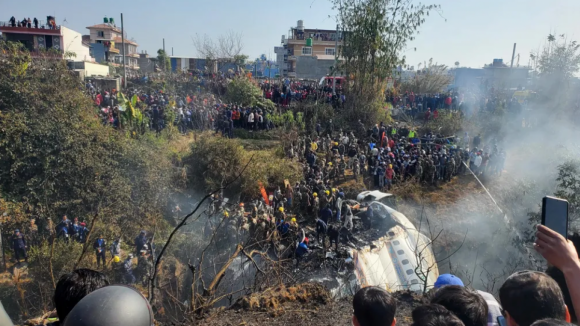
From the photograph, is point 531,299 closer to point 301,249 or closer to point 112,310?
point 112,310

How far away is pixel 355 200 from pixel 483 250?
4.63 m

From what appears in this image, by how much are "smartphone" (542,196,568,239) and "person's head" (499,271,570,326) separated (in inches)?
13.5

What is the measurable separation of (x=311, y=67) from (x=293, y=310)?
115ft

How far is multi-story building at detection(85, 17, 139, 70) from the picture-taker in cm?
4694

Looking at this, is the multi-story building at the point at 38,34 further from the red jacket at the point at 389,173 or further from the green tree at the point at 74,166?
the red jacket at the point at 389,173

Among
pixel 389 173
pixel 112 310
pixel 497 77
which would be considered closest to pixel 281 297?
pixel 112 310

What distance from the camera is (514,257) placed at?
12695 millimetres

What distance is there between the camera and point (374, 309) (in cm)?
253

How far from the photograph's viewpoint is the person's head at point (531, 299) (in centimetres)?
211

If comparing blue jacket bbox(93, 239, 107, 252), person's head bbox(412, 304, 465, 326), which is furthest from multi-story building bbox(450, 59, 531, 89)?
person's head bbox(412, 304, 465, 326)

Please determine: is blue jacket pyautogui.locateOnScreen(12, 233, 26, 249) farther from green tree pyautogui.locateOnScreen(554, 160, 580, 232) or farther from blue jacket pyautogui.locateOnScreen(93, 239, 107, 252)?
green tree pyautogui.locateOnScreen(554, 160, 580, 232)

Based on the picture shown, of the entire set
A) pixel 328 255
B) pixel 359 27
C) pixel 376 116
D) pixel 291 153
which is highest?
pixel 359 27

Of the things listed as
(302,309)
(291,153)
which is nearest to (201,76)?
(291,153)

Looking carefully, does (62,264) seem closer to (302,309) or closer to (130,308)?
(302,309)
